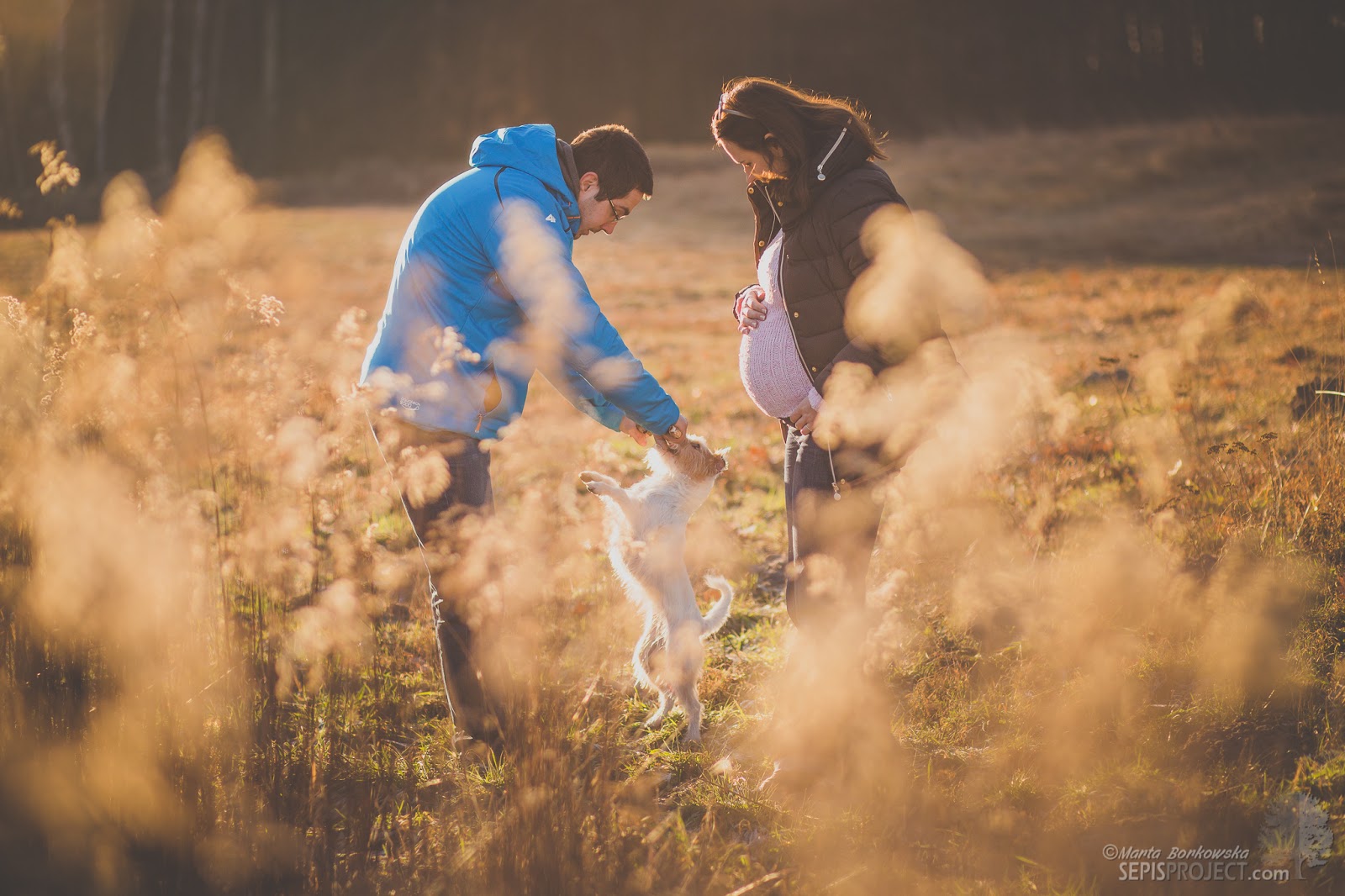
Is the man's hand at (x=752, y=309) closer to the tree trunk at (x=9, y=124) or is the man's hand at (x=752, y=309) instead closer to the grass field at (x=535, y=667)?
the grass field at (x=535, y=667)

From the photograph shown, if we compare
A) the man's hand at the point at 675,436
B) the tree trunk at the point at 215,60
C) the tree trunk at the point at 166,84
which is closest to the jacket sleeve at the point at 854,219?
the man's hand at the point at 675,436

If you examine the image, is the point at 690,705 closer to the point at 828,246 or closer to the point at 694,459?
the point at 694,459

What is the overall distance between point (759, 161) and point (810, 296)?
1.79 feet

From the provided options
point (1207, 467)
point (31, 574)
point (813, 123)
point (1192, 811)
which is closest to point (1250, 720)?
point (1192, 811)

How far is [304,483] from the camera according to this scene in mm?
2803

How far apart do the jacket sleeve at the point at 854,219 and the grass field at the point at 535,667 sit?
122mm

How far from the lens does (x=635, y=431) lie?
3680 mm

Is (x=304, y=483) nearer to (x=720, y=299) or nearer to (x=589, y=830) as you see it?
(x=589, y=830)

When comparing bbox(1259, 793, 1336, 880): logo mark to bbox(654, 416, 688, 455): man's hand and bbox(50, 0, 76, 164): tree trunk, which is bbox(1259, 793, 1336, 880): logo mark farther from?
bbox(50, 0, 76, 164): tree trunk

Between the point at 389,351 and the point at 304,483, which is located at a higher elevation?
the point at 389,351

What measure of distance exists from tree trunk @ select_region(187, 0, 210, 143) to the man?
4171 centimetres

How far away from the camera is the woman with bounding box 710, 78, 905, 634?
3.06 meters

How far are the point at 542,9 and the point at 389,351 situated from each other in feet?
143

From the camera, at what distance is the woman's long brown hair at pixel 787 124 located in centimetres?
308
